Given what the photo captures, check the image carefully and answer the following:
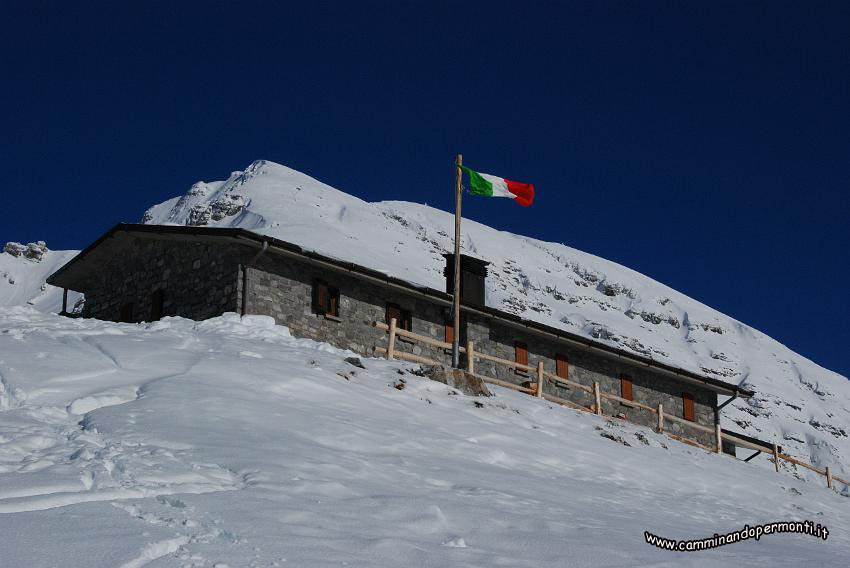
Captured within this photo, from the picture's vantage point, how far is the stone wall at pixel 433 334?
23.4m

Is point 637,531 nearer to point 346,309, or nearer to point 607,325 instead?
point 346,309

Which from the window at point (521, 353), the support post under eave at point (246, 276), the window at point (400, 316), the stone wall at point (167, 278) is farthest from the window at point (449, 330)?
the stone wall at point (167, 278)

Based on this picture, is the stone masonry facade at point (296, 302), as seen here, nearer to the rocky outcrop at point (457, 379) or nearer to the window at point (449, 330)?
the window at point (449, 330)

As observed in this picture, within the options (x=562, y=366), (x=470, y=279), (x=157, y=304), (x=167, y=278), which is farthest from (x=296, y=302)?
(x=562, y=366)

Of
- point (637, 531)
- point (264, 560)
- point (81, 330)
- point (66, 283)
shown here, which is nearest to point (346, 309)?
point (81, 330)

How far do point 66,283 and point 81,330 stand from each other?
12.5 metres

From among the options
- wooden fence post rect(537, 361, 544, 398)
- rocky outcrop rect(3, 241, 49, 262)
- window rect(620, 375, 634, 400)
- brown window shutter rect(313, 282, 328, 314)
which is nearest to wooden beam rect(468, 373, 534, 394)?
wooden fence post rect(537, 361, 544, 398)

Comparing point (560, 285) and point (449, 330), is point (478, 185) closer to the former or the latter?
point (449, 330)

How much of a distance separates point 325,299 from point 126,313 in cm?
603

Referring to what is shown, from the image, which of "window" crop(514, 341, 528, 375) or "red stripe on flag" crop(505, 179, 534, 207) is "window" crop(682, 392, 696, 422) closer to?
"window" crop(514, 341, 528, 375)

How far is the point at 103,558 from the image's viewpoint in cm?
551

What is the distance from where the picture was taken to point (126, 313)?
25875mm

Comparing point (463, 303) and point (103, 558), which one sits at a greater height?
point (463, 303)

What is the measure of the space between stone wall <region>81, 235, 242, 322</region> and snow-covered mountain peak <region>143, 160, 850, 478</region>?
6477cm
